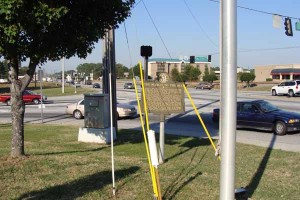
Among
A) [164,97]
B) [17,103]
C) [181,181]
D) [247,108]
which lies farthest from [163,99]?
[247,108]

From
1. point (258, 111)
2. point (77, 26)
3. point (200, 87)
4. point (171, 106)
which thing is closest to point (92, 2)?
point (77, 26)

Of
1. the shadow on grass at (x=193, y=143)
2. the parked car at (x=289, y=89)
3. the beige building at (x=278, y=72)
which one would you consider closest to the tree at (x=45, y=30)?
the shadow on grass at (x=193, y=143)

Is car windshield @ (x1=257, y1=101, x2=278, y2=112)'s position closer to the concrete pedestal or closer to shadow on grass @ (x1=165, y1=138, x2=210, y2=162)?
shadow on grass @ (x1=165, y1=138, x2=210, y2=162)

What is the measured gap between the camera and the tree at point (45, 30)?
24.9ft

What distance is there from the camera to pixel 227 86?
5016 millimetres

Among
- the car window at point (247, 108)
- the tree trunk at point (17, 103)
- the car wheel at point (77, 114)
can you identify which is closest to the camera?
the tree trunk at point (17, 103)

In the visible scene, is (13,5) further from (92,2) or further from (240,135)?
(240,135)

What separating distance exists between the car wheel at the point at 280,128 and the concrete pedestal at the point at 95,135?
7.66 metres

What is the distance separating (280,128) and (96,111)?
8.05 m

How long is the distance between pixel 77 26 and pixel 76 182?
125 inches

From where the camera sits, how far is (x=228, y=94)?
5.00 metres

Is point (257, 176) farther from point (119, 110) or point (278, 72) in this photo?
point (278, 72)

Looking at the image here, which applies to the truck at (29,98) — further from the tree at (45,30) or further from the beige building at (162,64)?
the tree at (45,30)

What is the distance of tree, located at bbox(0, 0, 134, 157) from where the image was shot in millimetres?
7586
